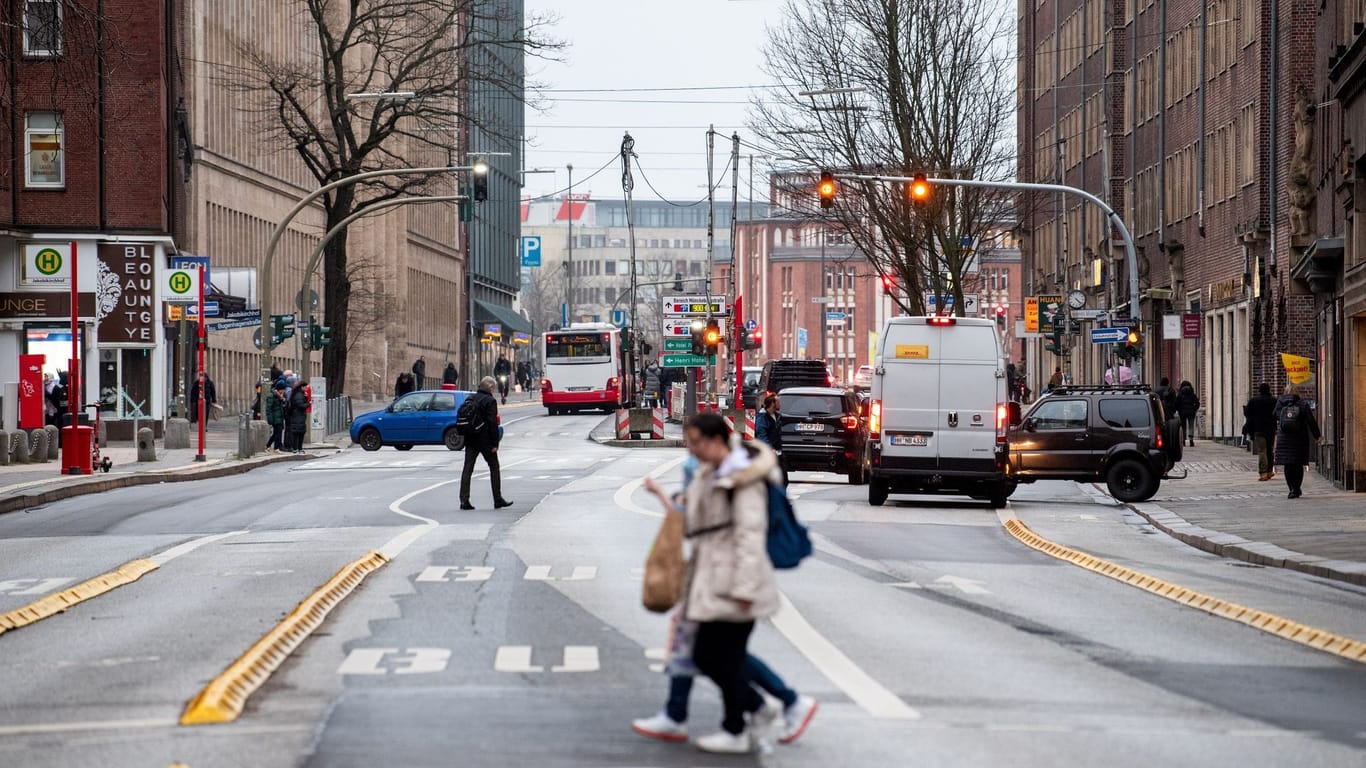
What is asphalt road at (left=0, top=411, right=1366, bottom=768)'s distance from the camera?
382 inches

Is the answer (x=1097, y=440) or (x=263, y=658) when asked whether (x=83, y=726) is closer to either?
(x=263, y=658)

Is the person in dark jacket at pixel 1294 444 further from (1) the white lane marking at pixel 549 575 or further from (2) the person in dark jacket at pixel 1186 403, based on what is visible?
(2) the person in dark jacket at pixel 1186 403

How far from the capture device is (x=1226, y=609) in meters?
16.5

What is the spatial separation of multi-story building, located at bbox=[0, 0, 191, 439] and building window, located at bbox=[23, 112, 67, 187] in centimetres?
3

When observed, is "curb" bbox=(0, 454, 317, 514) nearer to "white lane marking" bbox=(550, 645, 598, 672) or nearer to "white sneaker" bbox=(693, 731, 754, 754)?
"white lane marking" bbox=(550, 645, 598, 672)

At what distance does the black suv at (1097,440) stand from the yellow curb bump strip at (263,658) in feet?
57.0

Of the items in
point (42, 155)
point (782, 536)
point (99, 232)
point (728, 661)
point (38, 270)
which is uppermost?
point (42, 155)

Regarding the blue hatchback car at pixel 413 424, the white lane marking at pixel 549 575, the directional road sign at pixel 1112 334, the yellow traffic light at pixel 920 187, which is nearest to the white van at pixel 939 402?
the yellow traffic light at pixel 920 187

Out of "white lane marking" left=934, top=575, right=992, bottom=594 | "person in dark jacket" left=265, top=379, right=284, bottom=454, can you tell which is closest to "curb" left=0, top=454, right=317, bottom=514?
Answer: "person in dark jacket" left=265, top=379, right=284, bottom=454

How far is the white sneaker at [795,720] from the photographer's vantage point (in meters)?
9.62

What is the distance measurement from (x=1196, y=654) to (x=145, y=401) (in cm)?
4535

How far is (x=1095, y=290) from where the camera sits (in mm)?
72000

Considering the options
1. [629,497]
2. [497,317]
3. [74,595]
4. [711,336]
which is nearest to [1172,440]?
[629,497]

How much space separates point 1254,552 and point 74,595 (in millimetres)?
11703
